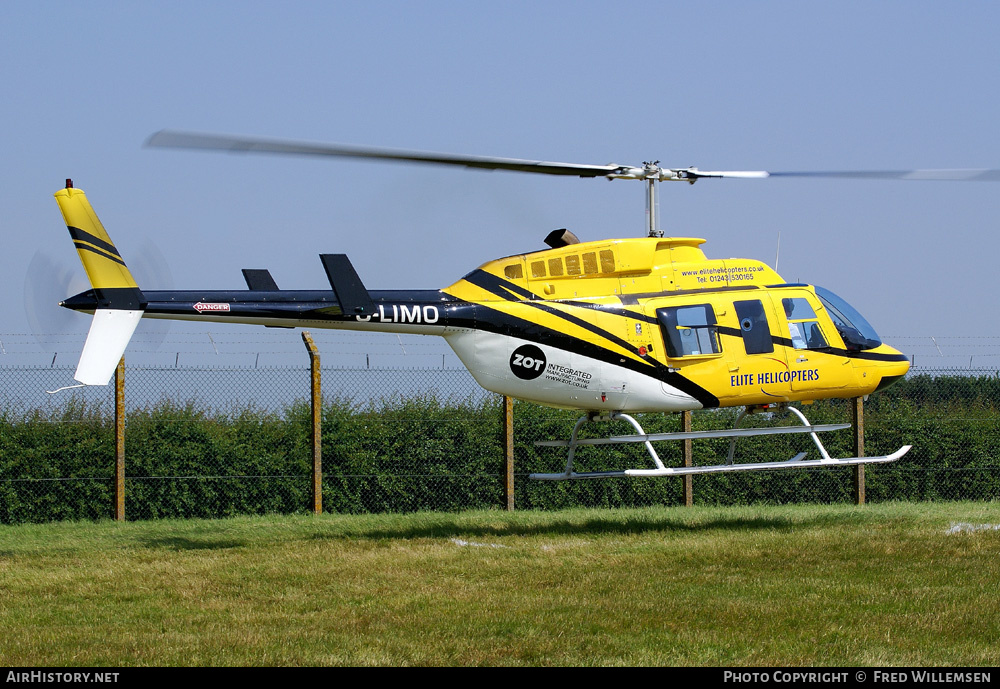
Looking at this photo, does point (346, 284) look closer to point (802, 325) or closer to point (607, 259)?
point (607, 259)

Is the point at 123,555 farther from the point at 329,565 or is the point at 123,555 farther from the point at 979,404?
the point at 979,404

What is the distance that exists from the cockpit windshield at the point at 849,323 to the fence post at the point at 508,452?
14.1 feet

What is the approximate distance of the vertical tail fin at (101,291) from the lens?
963 centimetres

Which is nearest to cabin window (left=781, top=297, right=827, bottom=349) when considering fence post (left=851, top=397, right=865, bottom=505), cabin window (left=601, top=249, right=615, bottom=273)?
cabin window (left=601, top=249, right=615, bottom=273)

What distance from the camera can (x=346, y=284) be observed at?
1062cm

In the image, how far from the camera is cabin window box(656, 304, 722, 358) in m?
11.3

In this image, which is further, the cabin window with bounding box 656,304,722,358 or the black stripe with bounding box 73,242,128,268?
the cabin window with bounding box 656,304,722,358

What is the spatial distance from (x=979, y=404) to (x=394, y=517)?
371 inches

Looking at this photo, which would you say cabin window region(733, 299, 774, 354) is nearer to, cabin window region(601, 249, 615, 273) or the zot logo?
cabin window region(601, 249, 615, 273)

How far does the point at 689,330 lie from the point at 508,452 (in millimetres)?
3789

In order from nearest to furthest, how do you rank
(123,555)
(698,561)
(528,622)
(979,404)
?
(528,622)
(698,561)
(123,555)
(979,404)

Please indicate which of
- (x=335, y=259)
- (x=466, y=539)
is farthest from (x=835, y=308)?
(x=335, y=259)

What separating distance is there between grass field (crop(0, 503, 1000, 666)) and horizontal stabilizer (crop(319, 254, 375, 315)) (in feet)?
7.69

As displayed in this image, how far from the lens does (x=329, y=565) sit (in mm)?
9664
